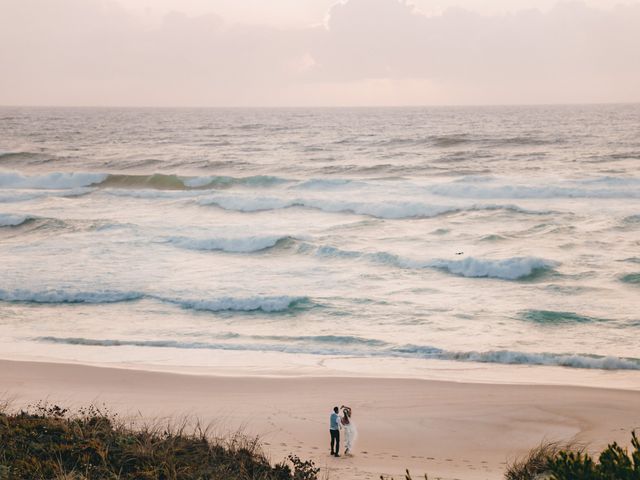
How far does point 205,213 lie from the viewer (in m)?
38.2

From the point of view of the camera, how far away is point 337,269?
25031 millimetres

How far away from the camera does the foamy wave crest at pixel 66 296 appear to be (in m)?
21.6

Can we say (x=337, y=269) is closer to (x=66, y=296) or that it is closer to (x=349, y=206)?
(x=66, y=296)

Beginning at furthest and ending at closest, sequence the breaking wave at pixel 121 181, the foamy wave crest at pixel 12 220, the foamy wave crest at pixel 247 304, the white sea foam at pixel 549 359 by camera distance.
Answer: the breaking wave at pixel 121 181, the foamy wave crest at pixel 12 220, the foamy wave crest at pixel 247 304, the white sea foam at pixel 549 359

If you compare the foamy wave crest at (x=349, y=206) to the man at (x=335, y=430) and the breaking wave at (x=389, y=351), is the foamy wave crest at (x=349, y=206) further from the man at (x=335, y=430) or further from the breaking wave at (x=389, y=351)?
the man at (x=335, y=430)

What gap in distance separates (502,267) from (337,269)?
5.50 meters

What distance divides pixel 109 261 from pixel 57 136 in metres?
69.2

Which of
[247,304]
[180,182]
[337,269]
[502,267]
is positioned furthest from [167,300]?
[180,182]

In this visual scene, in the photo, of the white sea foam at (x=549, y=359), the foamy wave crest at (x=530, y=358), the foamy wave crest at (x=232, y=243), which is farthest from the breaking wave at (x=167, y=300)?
the foamy wave crest at (x=232, y=243)

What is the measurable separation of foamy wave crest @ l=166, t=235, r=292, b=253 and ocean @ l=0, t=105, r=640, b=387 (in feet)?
0.33

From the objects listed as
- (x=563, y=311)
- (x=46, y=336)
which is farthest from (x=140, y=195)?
(x=563, y=311)

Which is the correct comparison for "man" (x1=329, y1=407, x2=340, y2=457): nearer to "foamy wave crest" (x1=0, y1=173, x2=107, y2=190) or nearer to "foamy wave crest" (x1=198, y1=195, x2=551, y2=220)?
"foamy wave crest" (x1=198, y1=195, x2=551, y2=220)

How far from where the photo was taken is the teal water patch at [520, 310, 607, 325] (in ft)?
61.5

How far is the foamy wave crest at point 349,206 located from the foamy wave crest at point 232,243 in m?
8.57
